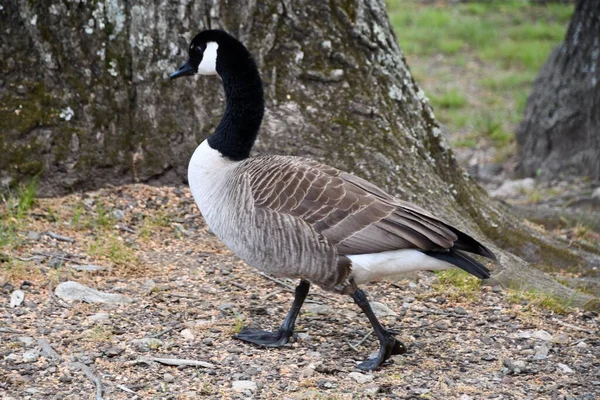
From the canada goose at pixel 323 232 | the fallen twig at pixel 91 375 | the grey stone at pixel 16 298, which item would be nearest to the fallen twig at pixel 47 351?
the fallen twig at pixel 91 375

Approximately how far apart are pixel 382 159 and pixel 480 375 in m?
1.91

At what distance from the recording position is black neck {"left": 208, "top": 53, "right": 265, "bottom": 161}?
4.63m

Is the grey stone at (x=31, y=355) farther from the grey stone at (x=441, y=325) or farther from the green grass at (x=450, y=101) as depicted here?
the green grass at (x=450, y=101)

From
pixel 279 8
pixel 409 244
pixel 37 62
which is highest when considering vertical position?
pixel 279 8

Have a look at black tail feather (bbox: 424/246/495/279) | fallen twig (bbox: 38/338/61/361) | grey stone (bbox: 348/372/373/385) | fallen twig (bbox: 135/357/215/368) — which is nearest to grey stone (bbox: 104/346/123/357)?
fallen twig (bbox: 135/357/215/368)

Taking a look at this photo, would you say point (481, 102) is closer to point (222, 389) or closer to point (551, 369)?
point (551, 369)

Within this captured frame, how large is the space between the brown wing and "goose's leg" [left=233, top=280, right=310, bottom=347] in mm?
482

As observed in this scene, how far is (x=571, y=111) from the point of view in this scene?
874cm

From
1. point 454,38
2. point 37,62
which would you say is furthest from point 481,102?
point 37,62

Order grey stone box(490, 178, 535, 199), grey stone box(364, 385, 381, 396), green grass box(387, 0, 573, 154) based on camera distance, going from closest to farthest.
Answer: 1. grey stone box(364, 385, 381, 396)
2. grey stone box(490, 178, 535, 199)
3. green grass box(387, 0, 573, 154)

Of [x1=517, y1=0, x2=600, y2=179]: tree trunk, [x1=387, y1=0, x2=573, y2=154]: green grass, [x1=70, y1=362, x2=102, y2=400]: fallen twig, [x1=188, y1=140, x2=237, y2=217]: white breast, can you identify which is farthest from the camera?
[x1=387, y1=0, x2=573, y2=154]: green grass

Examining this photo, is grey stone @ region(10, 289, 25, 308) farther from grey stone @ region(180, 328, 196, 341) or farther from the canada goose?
the canada goose

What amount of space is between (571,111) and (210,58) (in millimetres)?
5351

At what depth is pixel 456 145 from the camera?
1022cm
